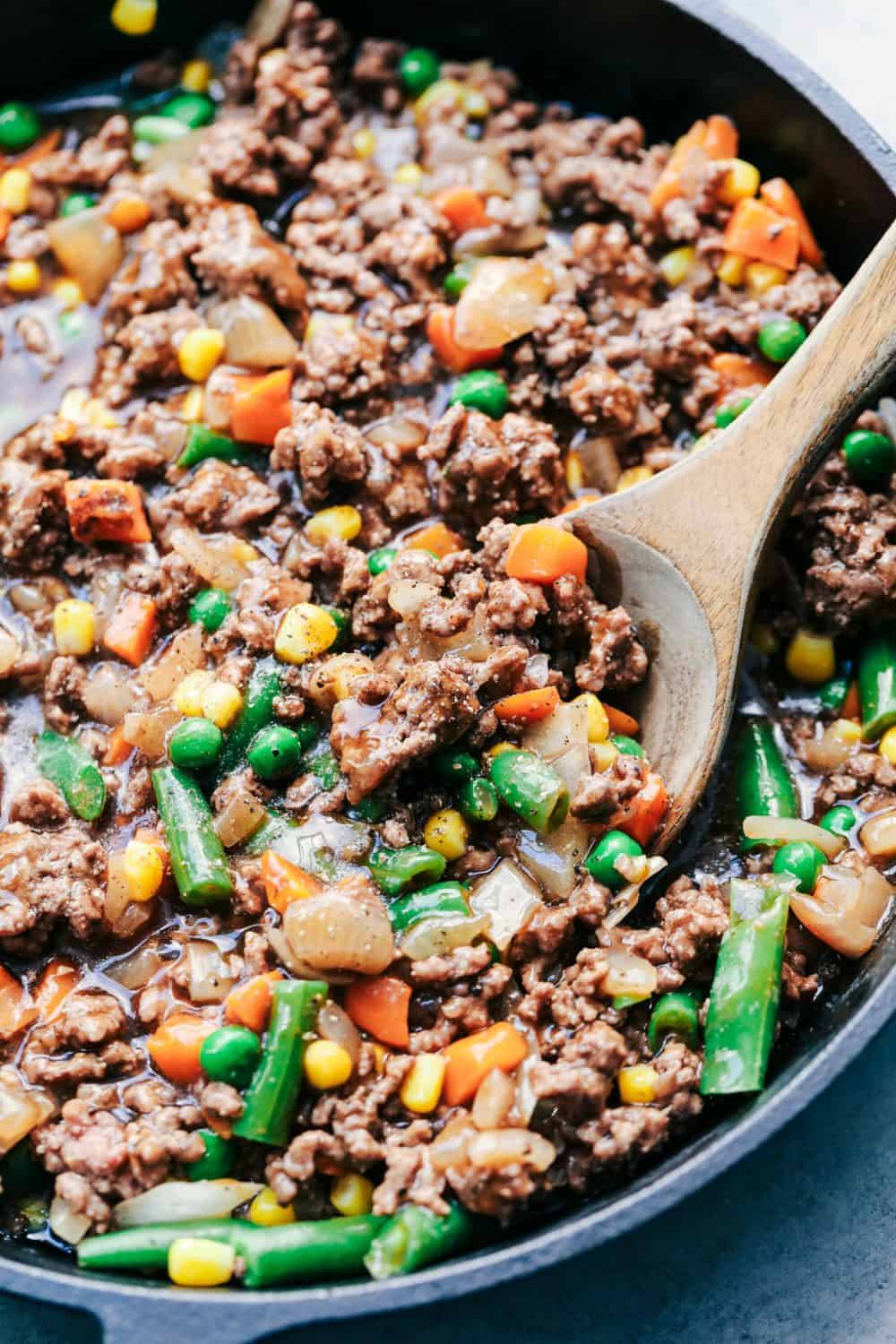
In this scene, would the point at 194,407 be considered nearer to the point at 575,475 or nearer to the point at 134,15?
the point at 575,475

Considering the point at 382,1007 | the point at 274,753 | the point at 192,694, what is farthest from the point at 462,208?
the point at 382,1007

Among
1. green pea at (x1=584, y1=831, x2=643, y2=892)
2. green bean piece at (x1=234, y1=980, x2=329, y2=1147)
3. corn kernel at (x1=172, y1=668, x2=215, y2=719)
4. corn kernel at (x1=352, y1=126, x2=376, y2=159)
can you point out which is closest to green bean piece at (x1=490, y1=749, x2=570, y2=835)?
green pea at (x1=584, y1=831, x2=643, y2=892)

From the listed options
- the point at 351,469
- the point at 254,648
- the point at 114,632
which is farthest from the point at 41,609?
the point at 351,469

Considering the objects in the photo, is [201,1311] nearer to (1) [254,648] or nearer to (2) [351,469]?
(1) [254,648]

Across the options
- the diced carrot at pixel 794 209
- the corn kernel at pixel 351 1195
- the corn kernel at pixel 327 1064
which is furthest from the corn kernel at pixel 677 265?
the corn kernel at pixel 351 1195

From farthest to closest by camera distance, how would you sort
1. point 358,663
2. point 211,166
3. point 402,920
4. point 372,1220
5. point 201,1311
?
point 211,166 < point 358,663 < point 402,920 < point 372,1220 < point 201,1311
